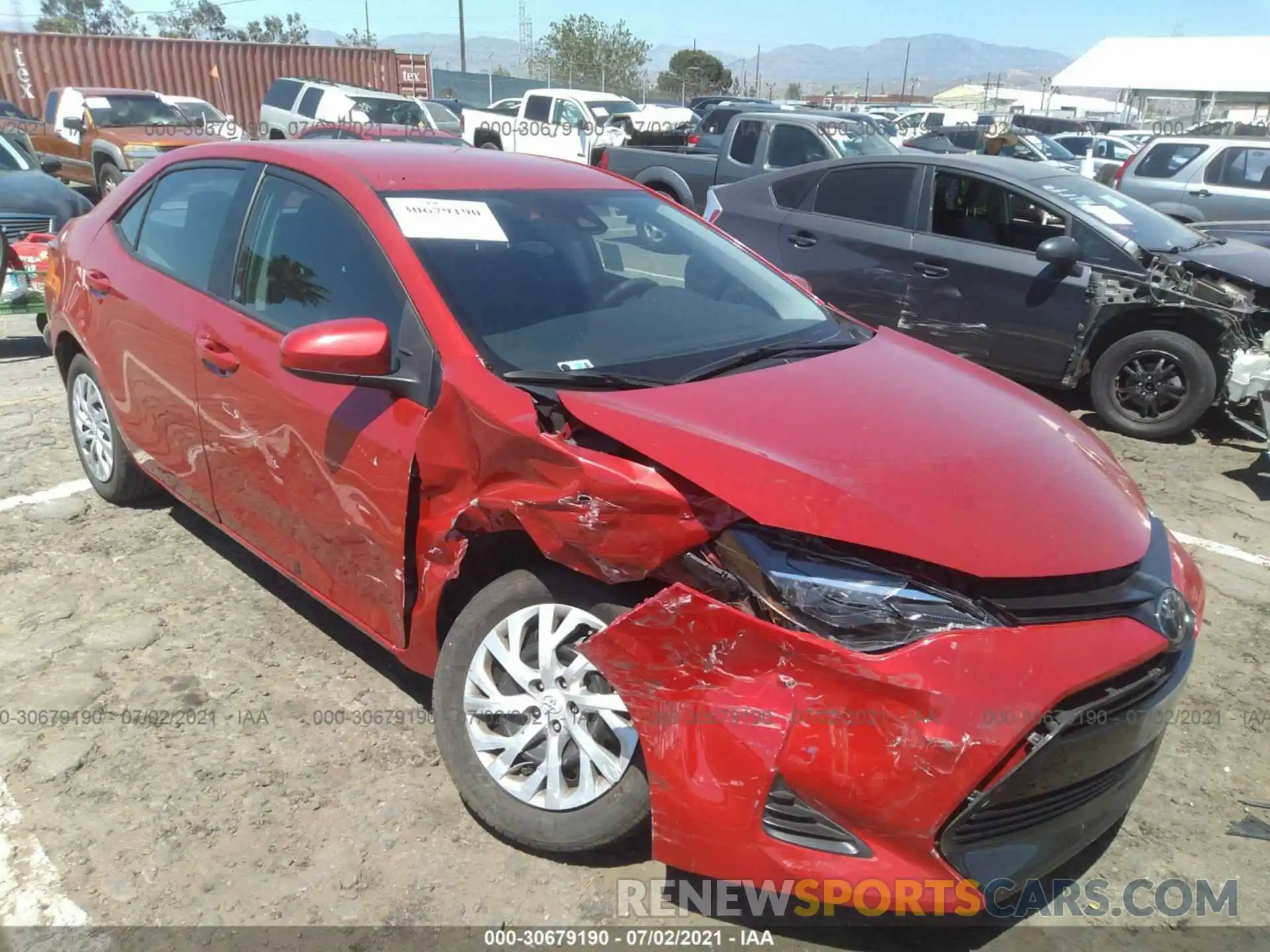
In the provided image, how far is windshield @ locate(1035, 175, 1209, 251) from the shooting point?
6.20m

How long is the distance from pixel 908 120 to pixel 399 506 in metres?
32.9

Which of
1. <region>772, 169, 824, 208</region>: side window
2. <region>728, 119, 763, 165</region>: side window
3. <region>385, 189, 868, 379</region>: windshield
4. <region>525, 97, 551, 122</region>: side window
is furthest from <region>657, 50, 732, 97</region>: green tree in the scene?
<region>385, 189, 868, 379</region>: windshield

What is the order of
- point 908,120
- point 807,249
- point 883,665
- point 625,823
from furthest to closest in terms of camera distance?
1. point 908,120
2. point 807,249
3. point 625,823
4. point 883,665

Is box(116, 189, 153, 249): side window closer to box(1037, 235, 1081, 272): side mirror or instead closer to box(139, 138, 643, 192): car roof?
box(139, 138, 643, 192): car roof

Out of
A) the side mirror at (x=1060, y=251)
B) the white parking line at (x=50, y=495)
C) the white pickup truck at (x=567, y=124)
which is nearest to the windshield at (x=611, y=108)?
the white pickup truck at (x=567, y=124)

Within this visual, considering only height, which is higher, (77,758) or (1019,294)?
(1019,294)

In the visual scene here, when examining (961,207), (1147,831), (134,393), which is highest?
(961,207)

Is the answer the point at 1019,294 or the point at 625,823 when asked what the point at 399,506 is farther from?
the point at 1019,294

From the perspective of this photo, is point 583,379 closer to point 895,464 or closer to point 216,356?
point 895,464

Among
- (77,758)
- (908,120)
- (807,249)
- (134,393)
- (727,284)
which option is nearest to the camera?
(77,758)

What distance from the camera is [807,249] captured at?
715 centimetres

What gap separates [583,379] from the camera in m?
2.51

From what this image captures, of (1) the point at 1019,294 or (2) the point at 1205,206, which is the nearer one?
(1) the point at 1019,294

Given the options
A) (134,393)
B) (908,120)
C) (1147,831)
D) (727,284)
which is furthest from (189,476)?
(908,120)
